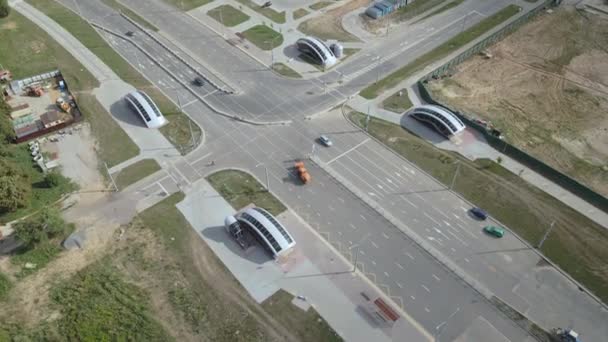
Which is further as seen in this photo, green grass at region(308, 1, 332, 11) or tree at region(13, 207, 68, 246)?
green grass at region(308, 1, 332, 11)

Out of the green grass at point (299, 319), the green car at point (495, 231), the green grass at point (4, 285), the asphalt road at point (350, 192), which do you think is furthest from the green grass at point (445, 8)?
the green grass at point (4, 285)

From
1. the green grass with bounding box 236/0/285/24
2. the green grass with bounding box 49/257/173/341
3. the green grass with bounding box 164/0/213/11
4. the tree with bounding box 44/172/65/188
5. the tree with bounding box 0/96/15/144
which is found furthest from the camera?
the green grass with bounding box 164/0/213/11

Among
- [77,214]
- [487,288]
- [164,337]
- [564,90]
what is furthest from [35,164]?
[564,90]

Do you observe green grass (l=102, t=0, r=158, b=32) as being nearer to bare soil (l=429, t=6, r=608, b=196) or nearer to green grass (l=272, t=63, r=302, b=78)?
green grass (l=272, t=63, r=302, b=78)

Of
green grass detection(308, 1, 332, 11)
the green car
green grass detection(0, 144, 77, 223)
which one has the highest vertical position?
green grass detection(308, 1, 332, 11)

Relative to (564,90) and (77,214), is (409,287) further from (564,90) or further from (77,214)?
(564,90)

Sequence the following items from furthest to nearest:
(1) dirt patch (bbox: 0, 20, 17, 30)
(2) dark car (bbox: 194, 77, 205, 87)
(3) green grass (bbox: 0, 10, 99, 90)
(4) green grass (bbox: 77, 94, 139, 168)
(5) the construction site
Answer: (1) dirt patch (bbox: 0, 20, 17, 30) → (3) green grass (bbox: 0, 10, 99, 90) → (2) dark car (bbox: 194, 77, 205, 87) → (5) the construction site → (4) green grass (bbox: 77, 94, 139, 168)

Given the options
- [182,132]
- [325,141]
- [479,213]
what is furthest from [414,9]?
[182,132]

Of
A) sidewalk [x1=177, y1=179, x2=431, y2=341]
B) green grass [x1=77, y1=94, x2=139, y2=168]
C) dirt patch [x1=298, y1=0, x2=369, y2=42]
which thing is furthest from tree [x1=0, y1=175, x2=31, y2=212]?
dirt patch [x1=298, y1=0, x2=369, y2=42]
